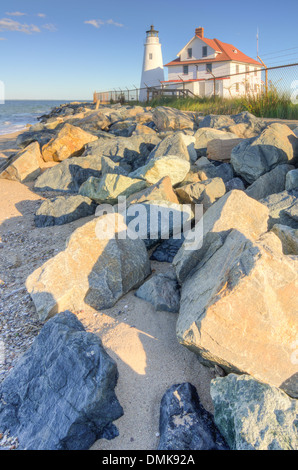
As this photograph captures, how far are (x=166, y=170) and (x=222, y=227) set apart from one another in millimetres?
2566

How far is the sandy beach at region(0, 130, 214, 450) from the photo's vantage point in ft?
8.75

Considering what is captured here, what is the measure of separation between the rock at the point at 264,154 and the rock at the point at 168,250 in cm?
201

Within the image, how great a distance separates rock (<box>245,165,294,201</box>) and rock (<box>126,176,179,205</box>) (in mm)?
1147

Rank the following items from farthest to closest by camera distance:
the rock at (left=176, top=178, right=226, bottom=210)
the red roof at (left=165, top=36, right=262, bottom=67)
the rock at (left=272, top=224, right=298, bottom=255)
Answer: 1. the red roof at (left=165, top=36, right=262, bottom=67)
2. the rock at (left=176, top=178, right=226, bottom=210)
3. the rock at (left=272, top=224, right=298, bottom=255)

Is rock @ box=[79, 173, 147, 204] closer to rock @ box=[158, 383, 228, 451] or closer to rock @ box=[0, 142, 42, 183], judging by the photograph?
rock @ box=[0, 142, 42, 183]

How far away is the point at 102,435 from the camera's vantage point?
2557 mm

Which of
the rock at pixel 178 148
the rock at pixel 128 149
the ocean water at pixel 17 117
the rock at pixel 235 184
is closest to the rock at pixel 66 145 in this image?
the rock at pixel 128 149

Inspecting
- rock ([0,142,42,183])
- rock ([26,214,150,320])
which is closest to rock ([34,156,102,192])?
rock ([0,142,42,183])

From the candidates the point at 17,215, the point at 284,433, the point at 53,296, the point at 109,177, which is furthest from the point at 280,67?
the point at 284,433

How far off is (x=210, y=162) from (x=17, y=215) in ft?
12.6

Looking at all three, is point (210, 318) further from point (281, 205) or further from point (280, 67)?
point (280, 67)

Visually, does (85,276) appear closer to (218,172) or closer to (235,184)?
(235,184)

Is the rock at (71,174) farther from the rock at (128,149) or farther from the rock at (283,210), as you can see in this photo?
the rock at (283,210)

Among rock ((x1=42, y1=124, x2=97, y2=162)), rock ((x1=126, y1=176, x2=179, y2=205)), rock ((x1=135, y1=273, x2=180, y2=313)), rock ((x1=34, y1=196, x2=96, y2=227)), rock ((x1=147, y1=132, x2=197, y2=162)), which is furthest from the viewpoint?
rock ((x1=42, y1=124, x2=97, y2=162))
